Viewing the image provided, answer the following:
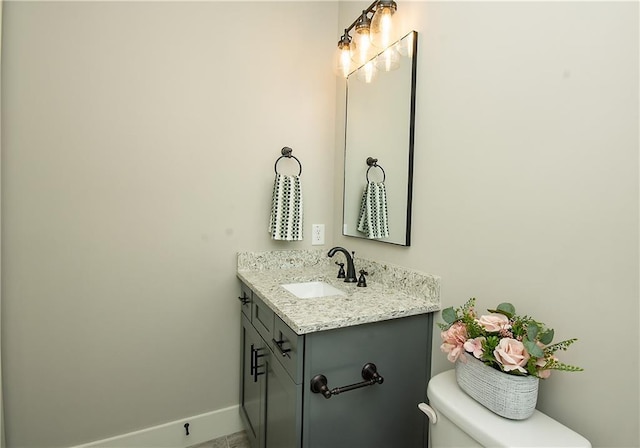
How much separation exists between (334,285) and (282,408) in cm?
60

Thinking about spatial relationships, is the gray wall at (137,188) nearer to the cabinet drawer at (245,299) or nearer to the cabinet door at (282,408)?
the cabinet drawer at (245,299)

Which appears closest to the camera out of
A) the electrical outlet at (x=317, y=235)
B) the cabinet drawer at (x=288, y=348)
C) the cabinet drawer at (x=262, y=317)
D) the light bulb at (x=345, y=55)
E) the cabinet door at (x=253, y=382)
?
the cabinet drawer at (x=288, y=348)

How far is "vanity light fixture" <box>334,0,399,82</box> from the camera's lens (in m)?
1.49

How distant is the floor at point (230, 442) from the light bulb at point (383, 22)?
217 centimetres

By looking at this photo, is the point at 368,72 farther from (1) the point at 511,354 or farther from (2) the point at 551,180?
(1) the point at 511,354

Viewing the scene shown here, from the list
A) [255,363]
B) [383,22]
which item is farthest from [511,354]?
[383,22]

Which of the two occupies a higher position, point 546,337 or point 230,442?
point 546,337

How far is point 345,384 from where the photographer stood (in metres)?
1.14

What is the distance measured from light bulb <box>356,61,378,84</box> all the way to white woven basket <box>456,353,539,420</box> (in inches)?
53.3

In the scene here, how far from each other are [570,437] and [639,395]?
18cm

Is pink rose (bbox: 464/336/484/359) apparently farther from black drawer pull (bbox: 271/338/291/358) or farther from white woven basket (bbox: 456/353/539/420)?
black drawer pull (bbox: 271/338/291/358)

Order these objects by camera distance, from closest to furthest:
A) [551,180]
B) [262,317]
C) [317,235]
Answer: [551,180] < [262,317] < [317,235]

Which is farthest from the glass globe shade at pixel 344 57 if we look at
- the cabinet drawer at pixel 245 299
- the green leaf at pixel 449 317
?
the green leaf at pixel 449 317

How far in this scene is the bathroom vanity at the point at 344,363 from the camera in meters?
1.09
